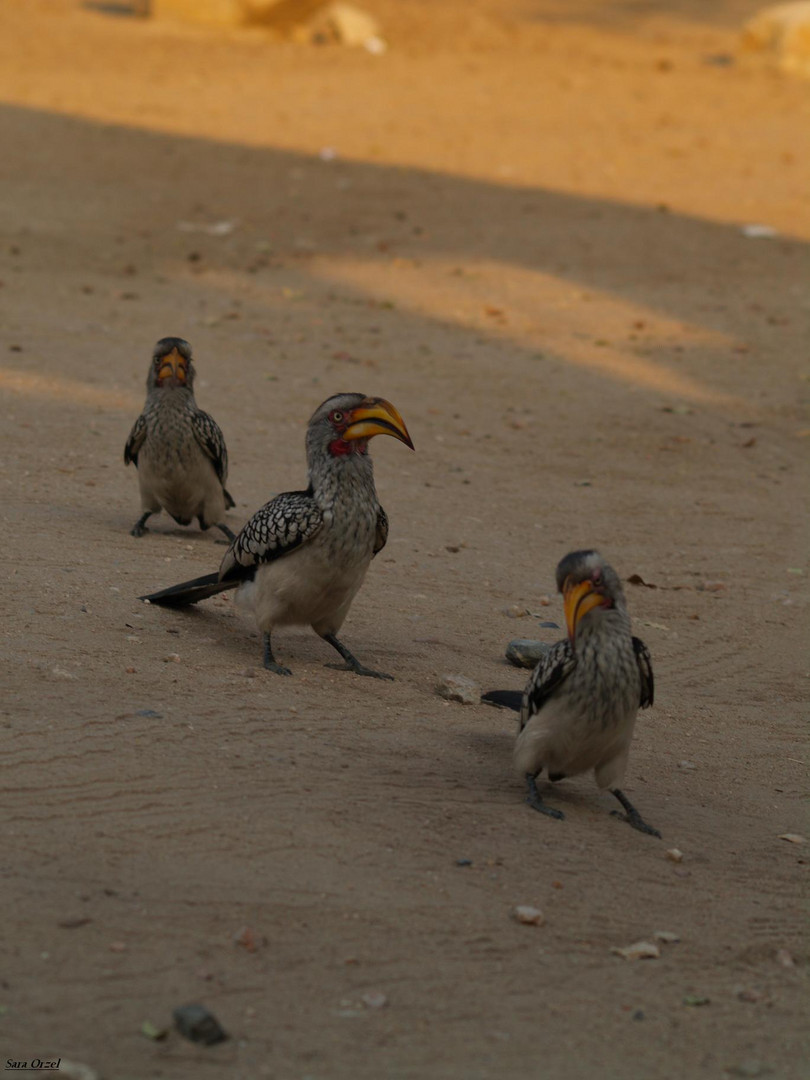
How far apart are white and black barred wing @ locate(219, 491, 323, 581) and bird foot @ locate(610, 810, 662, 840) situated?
170 centimetres

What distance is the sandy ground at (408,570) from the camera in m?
4.01

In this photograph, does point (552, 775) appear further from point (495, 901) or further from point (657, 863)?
point (495, 901)

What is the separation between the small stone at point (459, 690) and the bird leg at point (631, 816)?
961 mm

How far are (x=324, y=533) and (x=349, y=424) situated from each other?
0.50 metres

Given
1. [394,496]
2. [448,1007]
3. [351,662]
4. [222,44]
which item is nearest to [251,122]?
[222,44]

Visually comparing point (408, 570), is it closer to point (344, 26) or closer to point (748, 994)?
point (748, 994)

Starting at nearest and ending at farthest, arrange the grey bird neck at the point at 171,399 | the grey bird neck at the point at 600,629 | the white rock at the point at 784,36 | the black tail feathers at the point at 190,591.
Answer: the grey bird neck at the point at 600,629
the black tail feathers at the point at 190,591
the grey bird neck at the point at 171,399
the white rock at the point at 784,36

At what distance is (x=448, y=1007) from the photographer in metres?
3.95

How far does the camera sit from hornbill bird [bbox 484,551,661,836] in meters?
4.90

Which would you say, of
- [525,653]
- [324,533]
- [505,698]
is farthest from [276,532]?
[525,653]

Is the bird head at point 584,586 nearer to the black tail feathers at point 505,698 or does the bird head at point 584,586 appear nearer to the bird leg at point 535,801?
the bird leg at point 535,801

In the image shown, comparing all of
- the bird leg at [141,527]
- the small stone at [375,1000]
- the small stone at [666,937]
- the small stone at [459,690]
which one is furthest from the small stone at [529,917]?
the bird leg at [141,527]

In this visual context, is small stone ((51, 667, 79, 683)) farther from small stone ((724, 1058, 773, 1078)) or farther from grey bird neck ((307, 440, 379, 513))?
small stone ((724, 1058, 773, 1078))

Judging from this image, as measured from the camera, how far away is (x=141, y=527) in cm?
801
